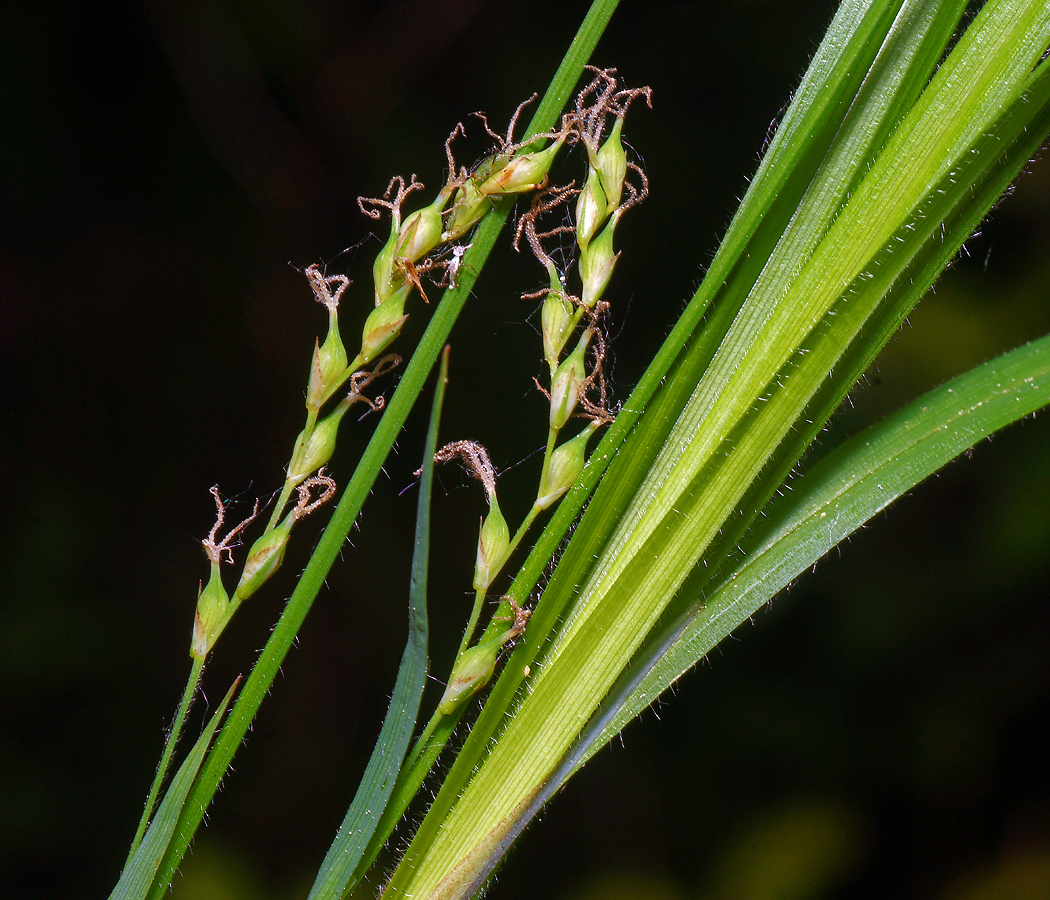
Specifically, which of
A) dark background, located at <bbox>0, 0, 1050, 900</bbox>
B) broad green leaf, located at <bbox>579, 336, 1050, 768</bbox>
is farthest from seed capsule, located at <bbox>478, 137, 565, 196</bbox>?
dark background, located at <bbox>0, 0, 1050, 900</bbox>

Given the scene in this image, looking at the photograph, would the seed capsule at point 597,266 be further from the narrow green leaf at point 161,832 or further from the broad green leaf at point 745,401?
the narrow green leaf at point 161,832

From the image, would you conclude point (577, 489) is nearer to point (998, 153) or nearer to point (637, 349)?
point (998, 153)

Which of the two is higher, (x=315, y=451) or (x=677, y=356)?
(x=677, y=356)

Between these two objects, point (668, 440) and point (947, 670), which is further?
point (947, 670)

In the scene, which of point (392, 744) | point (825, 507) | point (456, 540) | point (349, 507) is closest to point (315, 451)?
point (349, 507)

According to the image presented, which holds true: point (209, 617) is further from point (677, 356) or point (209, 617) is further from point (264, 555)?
point (677, 356)

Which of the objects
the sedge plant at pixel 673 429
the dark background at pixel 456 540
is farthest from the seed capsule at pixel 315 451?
the dark background at pixel 456 540

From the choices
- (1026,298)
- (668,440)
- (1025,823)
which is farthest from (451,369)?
(1025,823)

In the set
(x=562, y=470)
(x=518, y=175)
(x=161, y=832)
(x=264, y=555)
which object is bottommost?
(x=161, y=832)
